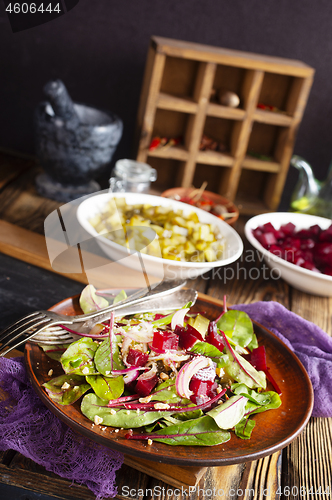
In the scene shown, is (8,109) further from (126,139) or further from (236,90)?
(236,90)

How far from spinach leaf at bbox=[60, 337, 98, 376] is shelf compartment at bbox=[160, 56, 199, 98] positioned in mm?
1307

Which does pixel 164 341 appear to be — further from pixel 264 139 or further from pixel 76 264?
pixel 264 139

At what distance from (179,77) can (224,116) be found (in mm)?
282

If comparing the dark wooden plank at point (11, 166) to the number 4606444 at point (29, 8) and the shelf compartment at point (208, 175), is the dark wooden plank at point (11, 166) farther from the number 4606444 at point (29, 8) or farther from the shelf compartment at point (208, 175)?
the shelf compartment at point (208, 175)

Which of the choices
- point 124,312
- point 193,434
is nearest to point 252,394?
point 193,434

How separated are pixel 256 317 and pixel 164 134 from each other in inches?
44.6

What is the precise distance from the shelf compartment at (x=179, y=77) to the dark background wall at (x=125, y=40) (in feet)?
0.55

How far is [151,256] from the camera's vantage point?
3.39 ft

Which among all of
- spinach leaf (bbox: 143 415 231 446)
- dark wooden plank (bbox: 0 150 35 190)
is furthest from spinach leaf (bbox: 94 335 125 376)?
dark wooden plank (bbox: 0 150 35 190)

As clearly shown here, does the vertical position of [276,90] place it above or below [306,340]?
above

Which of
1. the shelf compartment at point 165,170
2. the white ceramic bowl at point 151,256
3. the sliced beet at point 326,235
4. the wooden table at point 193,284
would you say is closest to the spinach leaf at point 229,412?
the wooden table at point 193,284

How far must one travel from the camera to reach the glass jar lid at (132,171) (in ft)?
5.04

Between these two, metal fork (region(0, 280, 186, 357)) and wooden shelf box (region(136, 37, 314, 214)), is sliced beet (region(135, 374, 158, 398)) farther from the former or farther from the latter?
wooden shelf box (region(136, 37, 314, 214))

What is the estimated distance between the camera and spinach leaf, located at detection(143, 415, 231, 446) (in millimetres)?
574
